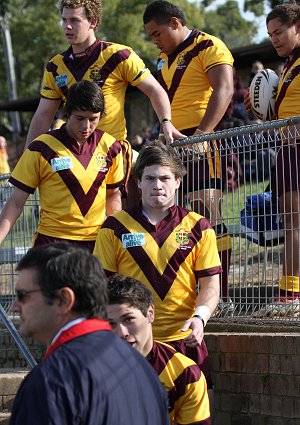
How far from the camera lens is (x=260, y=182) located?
8.30 meters

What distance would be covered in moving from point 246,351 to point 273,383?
29 centimetres

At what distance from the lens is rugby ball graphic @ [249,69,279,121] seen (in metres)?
7.95

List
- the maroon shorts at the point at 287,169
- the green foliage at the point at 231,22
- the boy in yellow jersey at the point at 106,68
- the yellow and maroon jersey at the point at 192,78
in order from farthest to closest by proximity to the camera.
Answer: the green foliage at the point at 231,22, the yellow and maroon jersey at the point at 192,78, the boy in yellow jersey at the point at 106,68, the maroon shorts at the point at 287,169

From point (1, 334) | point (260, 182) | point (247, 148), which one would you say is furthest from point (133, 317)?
point (1, 334)

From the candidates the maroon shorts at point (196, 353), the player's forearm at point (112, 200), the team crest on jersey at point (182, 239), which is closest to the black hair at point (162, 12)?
the player's forearm at point (112, 200)

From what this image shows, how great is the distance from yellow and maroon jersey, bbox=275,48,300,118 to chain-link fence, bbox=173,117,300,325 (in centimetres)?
35

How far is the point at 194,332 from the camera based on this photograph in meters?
5.82

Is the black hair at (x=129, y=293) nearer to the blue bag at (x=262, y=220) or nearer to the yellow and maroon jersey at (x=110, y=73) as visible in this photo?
the blue bag at (x=262, y=220)

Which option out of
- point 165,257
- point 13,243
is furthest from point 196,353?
point 13,243

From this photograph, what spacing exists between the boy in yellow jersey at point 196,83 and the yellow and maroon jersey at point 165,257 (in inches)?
54.3

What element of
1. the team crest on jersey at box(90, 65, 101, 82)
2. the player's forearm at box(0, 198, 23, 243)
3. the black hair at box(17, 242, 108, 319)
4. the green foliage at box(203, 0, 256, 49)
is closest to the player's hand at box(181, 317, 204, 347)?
the player's forearm at box(0, 198, 23, 243)

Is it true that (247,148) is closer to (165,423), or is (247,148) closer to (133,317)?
(133,317)

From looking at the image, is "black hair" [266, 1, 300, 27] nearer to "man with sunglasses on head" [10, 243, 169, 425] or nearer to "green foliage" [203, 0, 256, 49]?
"man with sunglasses on head" [10, 243, 169, 425]

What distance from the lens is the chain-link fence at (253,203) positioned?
7273 millimetres
